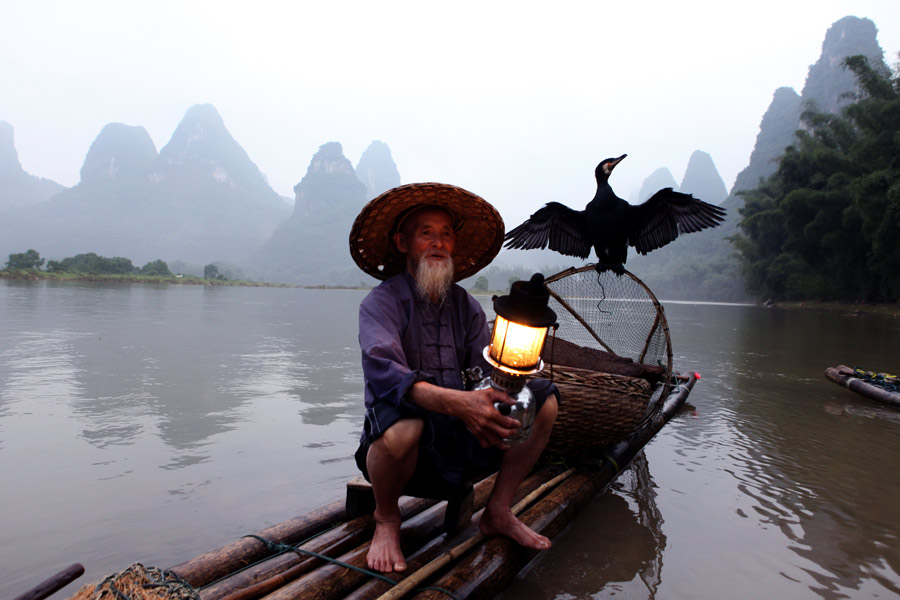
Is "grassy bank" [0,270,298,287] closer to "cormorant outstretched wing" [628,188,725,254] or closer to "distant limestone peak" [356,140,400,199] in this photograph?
"cormorant outstretched wing" [628,188,725,254]

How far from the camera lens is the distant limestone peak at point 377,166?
543 feet

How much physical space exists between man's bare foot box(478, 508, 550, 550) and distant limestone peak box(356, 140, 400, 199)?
551 feet

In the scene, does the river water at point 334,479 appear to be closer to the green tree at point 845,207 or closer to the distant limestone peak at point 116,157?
the green tree at point 845,207

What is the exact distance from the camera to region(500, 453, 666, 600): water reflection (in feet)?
5.89

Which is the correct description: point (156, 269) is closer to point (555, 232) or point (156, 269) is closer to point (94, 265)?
point (94, 265)

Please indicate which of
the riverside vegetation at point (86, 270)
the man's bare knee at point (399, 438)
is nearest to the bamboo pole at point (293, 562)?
the man's bare knee at point (399, 438)

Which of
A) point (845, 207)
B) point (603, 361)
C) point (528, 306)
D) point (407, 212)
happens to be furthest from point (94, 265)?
point (845, 207)

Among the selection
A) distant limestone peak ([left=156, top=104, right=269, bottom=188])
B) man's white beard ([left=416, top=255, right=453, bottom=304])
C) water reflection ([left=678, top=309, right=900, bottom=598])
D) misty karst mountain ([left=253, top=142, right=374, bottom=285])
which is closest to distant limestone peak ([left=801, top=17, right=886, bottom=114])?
misty karst mountain ([left=253, top=142, right=374, bottom=285])

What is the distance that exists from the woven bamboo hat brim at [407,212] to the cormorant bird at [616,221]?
79.3 inches

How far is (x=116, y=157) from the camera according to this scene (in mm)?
119250

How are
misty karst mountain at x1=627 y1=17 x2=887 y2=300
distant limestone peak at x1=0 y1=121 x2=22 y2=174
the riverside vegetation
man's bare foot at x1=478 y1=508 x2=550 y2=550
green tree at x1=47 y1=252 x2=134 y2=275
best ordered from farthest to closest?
distant limestone peak at x1=0 y1=121 x2=22 y2=174
misty karst mountain at x1=627 y1=17 x2=887 y2=300
green tree at x1=47 y1=252 x2=134 y2=275
the riverside vegetation
man's bare foot at x1=478 y1=508 x2=550 y2=550

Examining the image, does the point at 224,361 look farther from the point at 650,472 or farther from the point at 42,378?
the point at 650,472

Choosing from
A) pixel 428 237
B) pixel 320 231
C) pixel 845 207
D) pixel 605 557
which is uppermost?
pixel 320 231

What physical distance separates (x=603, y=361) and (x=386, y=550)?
2152mm
